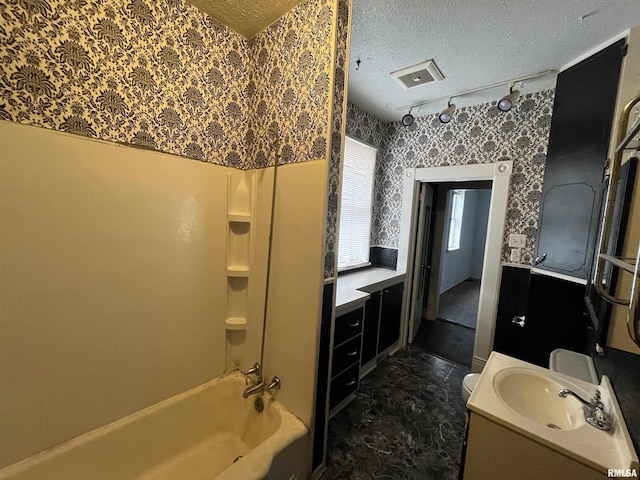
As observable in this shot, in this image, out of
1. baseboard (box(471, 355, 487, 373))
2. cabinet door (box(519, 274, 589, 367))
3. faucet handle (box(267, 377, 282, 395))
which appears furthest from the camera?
baseboard (box(471, 355, 487, 373))

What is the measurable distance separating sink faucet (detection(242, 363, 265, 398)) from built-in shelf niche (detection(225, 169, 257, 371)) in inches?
7.6

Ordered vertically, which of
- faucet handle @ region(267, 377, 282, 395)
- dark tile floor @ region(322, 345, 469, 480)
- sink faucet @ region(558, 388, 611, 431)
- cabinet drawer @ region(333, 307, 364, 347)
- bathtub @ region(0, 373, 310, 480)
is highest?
sink faucet @ region(558, 388, 611, 431)

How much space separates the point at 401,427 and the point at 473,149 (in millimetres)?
2705

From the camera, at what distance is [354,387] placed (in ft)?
7.13

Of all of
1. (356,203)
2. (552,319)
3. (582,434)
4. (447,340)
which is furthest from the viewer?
(447,340)

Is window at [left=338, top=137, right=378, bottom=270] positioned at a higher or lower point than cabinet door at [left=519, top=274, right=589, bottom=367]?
higher

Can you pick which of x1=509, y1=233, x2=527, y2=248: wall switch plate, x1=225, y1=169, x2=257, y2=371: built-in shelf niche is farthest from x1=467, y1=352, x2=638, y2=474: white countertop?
x1=509, y1=233, x2=527, y2=248: wall switch plate

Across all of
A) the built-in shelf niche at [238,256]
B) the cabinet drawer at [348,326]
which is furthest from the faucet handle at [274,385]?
the cabinet drawer at [348,326]

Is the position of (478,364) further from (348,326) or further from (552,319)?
(348,326)

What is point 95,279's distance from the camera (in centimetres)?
123

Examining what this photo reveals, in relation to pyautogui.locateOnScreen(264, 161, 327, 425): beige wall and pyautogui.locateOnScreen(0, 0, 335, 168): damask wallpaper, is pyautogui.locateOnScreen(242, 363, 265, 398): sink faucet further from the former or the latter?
pyautogui.locateOnScreen(0, 0, 335, 168): damask wallpaper

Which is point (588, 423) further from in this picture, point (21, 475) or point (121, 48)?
point (121, 48)

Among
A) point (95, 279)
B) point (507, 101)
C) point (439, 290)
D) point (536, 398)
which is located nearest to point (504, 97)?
point (507, 101)

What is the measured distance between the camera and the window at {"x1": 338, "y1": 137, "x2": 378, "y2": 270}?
280 cm
